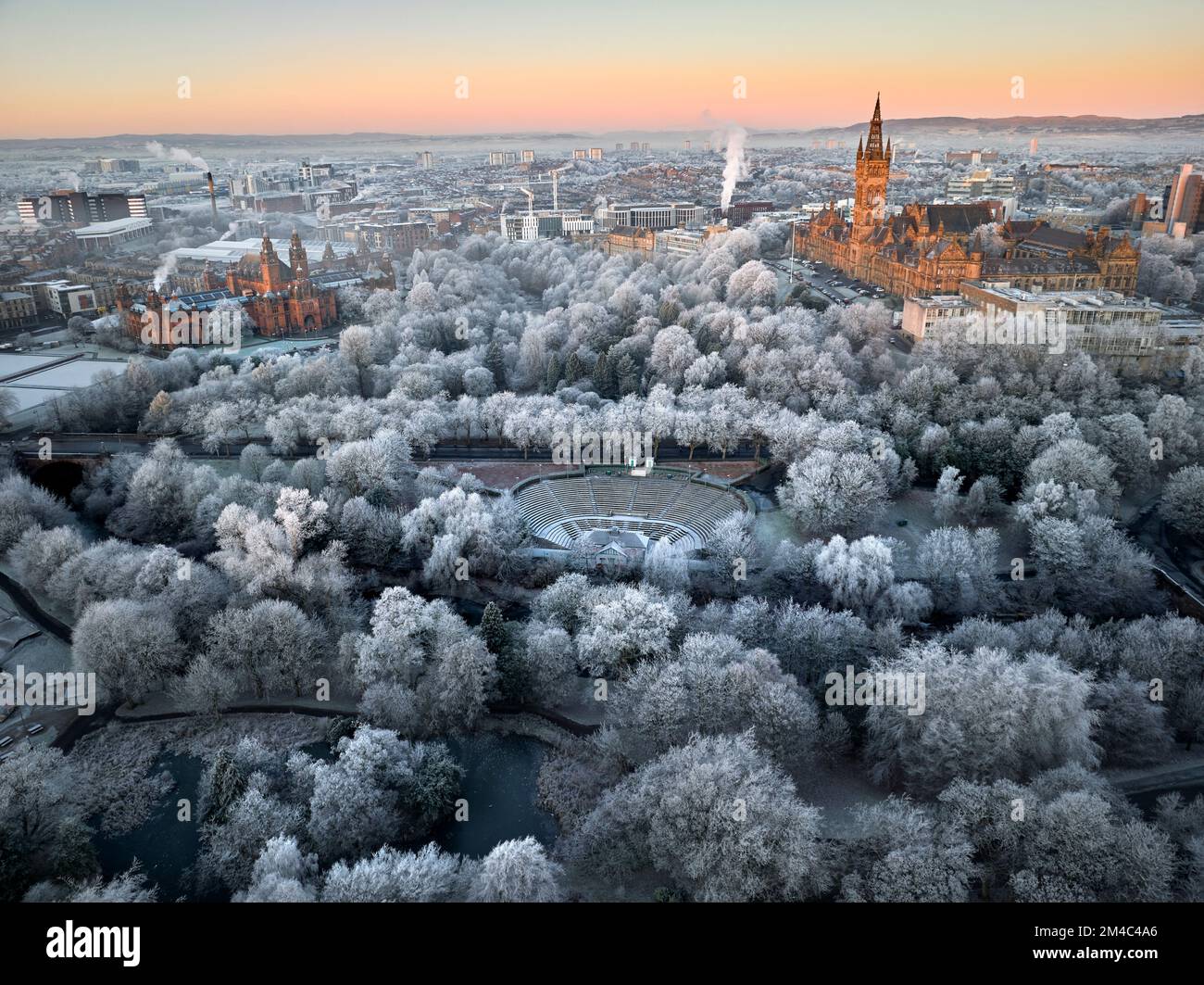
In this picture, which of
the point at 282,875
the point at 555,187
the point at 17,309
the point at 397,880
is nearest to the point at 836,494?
the point at 397,880

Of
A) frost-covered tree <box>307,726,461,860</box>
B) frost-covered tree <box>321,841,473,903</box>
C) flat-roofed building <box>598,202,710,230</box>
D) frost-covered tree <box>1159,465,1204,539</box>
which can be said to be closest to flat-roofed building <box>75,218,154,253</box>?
flat-roofed building <box>598,202,710,230</box>

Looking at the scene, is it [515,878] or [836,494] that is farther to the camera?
[836,494]

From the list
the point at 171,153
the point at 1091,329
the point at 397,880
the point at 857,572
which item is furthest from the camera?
the point at 171,153

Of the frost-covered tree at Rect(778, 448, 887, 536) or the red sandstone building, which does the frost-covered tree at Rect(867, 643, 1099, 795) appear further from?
the red sandstone building

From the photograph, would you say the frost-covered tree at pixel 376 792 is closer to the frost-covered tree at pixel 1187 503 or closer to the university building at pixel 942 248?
the frost-covered tree at pixel 1187 503

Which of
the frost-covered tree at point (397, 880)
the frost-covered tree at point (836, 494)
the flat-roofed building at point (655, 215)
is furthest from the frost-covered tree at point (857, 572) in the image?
the flat-roofed building at point (655, 215)

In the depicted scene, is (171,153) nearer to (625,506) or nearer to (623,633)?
(625,506)
